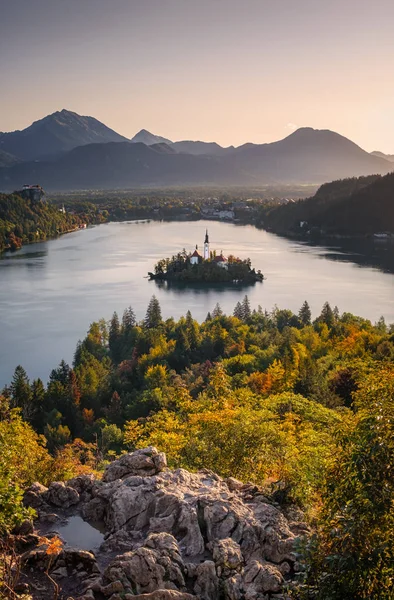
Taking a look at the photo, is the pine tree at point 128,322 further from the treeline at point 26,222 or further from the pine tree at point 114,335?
the treeline at point 26,222

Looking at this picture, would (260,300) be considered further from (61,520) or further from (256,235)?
(256,235)

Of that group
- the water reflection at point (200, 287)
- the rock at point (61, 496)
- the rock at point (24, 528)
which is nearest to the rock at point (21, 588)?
the rock at point (24, 528)

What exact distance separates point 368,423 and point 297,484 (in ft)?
7.91

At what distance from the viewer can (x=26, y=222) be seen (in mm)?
67188

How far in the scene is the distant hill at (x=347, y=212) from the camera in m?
67.1

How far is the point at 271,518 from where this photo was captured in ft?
18.5

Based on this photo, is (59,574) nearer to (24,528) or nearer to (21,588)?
(21,588)

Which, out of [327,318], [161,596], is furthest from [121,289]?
[161,596]

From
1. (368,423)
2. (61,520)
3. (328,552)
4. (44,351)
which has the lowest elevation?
(44,351)

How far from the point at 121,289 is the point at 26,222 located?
3341cm

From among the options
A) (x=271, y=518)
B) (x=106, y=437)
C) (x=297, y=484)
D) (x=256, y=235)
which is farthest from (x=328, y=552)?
(x=256, y=235)

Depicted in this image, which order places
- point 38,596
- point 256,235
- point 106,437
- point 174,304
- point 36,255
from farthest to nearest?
point 256,235
point 36,255
point 174,304
point 106,437
point 38,596

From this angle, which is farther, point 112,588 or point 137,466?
point 137,466

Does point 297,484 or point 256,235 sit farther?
point 256,235
